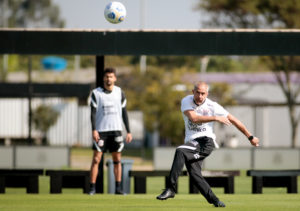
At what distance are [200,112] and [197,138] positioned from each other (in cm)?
38

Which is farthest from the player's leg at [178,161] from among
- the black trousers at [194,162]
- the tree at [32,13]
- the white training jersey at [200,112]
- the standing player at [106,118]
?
the tree at [32,13]

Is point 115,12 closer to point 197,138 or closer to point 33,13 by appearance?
point 197,138

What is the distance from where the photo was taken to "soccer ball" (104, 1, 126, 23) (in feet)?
42.9

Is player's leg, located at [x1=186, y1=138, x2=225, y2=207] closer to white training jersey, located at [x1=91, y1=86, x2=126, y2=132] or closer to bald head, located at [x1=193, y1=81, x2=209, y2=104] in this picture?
bald head, located at [x1=193, y1=81, x2=209, y2=104]

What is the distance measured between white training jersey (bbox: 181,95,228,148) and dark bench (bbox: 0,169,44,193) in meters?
4.43

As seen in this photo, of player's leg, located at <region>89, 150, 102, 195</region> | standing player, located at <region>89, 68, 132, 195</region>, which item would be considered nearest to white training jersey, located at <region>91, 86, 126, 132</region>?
standing player, located at <region>89, 68, 132, 195</region>

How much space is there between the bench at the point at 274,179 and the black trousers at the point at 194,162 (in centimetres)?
368

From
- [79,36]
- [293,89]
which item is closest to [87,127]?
[293,89]

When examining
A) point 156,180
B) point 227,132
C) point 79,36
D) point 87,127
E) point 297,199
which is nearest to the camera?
point 297,199

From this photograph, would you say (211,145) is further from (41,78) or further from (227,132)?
(41,78)

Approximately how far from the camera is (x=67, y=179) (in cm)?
1396

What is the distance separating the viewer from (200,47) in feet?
44.8

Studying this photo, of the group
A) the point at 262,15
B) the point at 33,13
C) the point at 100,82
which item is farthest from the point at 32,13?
the point at 100,82

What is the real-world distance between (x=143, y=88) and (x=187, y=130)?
42.4 m
